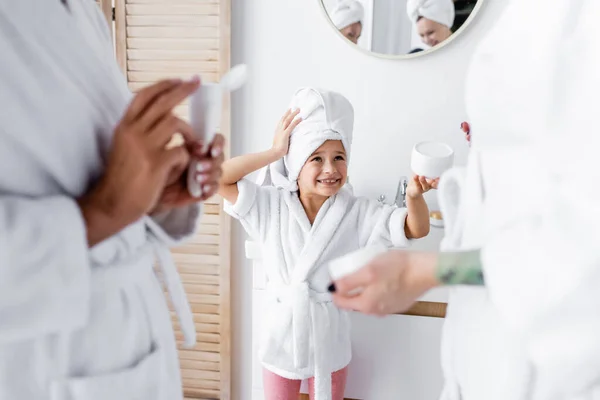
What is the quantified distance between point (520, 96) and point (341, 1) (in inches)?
45.4

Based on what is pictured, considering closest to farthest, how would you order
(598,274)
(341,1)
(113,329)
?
(598,274) < (113,329) < (341,1)

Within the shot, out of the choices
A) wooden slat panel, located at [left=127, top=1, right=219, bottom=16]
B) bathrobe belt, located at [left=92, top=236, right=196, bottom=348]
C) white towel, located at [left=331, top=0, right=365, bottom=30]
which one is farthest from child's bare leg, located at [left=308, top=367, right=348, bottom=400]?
wooden slat panel, located at [left=127, top=1, right=219, bottom=16]

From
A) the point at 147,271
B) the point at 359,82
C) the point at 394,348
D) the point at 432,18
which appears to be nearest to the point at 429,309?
the point at 394,348

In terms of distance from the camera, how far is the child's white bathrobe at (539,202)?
1.76 ft

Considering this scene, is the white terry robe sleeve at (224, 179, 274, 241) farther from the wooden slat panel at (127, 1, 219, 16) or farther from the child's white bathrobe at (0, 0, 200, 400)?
the child's white bathrobe at (0, 0, 200, 400)

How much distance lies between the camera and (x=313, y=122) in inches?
55.9

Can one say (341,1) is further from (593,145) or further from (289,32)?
(593,145)

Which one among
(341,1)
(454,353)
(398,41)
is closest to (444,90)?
(398,41)

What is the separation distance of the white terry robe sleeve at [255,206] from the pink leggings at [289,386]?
410mm

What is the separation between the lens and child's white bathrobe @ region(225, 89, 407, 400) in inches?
55.4

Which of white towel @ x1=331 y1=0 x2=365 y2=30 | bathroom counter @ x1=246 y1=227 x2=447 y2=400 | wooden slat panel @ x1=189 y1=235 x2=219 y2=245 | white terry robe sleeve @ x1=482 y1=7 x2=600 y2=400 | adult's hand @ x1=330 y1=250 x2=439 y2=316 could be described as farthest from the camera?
wooden slat panel @ x1=189 y1=235 x2=219 y2=245

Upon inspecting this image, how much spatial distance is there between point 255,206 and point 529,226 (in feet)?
3.23

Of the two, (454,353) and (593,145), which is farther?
(454,353)

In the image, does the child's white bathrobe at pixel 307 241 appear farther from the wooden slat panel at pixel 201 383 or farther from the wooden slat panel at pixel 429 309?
the wooden slat panel at pixel 201 383
